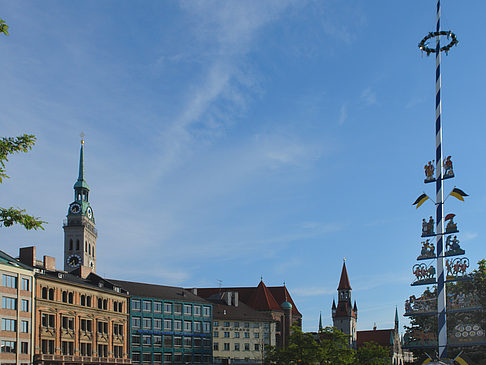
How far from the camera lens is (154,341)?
131 meters

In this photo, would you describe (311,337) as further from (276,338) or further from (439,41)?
(276,338)

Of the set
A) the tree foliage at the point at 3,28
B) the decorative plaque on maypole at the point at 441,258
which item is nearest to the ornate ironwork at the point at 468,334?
the decorative plaque on maypole at the point at 441,258

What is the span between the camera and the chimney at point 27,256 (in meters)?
103

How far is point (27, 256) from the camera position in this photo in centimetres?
10350

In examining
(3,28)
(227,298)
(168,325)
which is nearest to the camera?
(3,28)

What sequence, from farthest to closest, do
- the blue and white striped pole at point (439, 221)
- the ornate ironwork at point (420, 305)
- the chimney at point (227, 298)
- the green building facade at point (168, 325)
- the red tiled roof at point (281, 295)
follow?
the red tiled roof at point (281, 295)
the chimney at point (227, 298)
the green building facade at point (168, 325)
the ornate ironwork at point (420, 305)
the blue and white striped pole at point (439, 221)

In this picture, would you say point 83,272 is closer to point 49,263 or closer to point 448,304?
point 49,263

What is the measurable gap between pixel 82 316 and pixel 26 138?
90.0m

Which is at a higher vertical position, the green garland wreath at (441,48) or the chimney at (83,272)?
the green garland wreath at (441,48)

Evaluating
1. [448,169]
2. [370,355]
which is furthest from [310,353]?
[448,169]

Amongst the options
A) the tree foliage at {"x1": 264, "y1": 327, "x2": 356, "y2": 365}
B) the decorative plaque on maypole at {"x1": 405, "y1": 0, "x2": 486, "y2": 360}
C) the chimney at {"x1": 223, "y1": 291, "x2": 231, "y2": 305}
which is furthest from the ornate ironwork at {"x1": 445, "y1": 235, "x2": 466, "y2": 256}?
the chimney at {"x1": 223, "y1": 291, "x2": 231, "y2": 305}

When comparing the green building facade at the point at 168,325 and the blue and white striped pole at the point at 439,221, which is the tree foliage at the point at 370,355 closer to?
the green building facade at the point at 168,325

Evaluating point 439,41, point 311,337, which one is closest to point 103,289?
point 311,337

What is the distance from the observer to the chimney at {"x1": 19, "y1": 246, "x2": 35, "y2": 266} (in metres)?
103
